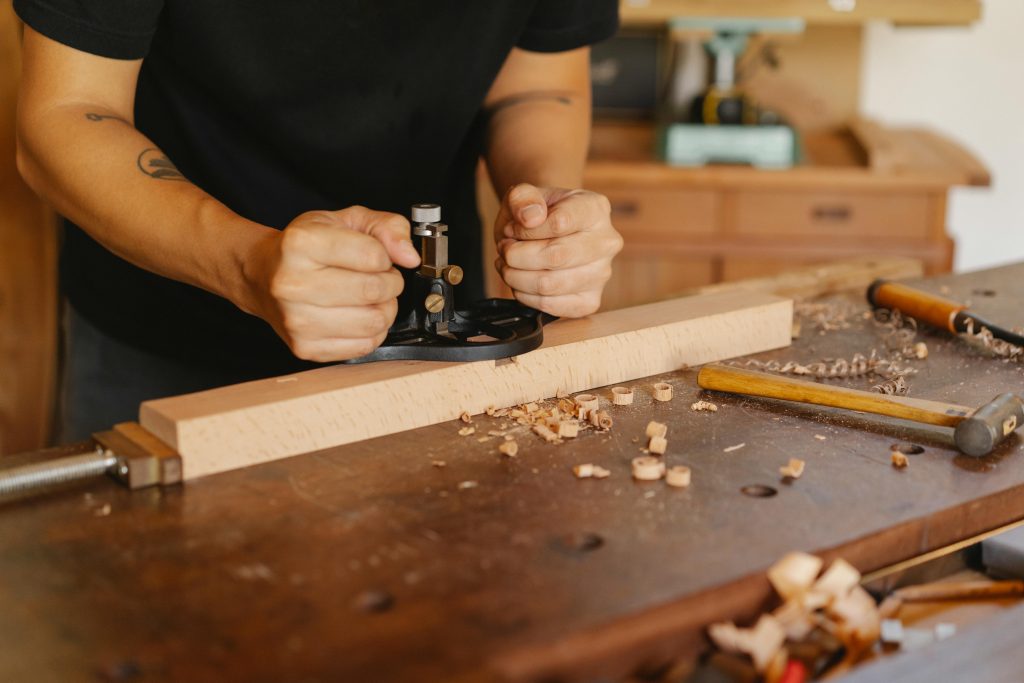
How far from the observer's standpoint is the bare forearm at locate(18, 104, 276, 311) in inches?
45.3

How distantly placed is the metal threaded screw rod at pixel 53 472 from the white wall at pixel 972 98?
329 centimetres

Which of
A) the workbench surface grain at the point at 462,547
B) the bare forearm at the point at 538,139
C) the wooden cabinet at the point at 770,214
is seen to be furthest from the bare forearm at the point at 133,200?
the wooden cabinet at the point at 770,214

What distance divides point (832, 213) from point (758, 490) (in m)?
2.40

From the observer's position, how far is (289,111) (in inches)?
59.6

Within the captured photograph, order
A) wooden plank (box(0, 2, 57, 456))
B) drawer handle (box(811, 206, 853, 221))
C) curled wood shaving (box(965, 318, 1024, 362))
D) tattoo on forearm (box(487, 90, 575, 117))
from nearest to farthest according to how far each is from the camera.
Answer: curled wood shaving (box(965, 318, 1024, 362))
tattoo on forearm (box(487, 90, 575, 117))
wooden plank (box(0, 2, 57, 456))
drawer handle (box(811, 206, 853, 221))

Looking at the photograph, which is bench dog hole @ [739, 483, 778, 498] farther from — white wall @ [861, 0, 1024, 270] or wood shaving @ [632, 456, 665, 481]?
white wall @ [861, 0, 1024, 270]

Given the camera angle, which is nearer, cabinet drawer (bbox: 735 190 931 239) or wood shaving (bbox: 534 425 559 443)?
wood shaving (bbox: 534 425 559 443)

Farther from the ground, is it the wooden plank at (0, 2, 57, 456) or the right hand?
the right hand

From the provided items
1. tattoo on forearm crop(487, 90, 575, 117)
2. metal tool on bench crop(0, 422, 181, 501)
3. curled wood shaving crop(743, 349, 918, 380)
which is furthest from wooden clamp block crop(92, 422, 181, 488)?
tattoo on forearm crop(487, 90, 575, 117)

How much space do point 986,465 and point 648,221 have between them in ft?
7.45

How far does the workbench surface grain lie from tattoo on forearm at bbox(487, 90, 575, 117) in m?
0.75

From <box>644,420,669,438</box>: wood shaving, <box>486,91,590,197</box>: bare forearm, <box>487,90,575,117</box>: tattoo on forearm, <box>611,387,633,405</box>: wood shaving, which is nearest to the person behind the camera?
<box>644,420,669,438</box>: wood shaving

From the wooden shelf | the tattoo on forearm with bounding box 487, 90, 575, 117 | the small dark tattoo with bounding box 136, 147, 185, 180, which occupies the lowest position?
the small dark tattoo with bounding box 136, 147, 185, 180

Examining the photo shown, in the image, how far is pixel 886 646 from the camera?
0.80m
